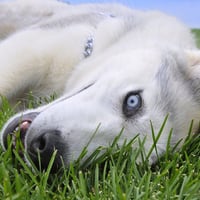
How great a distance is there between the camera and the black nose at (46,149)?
A: 7.49 feet

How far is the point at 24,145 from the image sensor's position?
241 centimetres

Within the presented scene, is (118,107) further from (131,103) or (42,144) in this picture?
(42,144)

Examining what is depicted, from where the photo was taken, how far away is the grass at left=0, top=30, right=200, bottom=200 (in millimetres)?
2068

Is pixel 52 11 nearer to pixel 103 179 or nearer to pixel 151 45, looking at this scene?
pixel 151 45

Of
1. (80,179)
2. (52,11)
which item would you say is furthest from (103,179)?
(52,11)

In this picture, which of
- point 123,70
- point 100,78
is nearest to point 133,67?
point 123,70

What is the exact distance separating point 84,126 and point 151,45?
3.48 feet

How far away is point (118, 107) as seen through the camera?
266 cm

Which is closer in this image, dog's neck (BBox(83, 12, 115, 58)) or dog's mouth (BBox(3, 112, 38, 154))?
dog's mouth (BBox(3, 112, 38, 154))

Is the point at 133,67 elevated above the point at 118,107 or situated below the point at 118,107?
above

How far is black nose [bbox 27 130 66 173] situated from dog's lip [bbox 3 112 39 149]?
0.47ft

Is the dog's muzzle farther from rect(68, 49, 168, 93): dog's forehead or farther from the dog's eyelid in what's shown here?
rect(68, 49, 168, 93): dog's forehead

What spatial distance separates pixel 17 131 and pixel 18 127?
8 cm

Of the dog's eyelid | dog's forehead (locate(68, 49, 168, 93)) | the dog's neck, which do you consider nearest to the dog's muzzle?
the dog's eyelid
